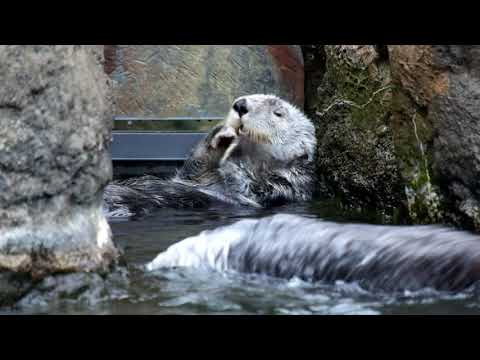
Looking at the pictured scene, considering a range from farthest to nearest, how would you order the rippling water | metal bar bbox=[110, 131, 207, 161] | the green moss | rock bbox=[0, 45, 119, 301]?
metal bar bbox=[110, 131, 207, 161], the green moss, rock bbox=[0, 45, 119, 301], the rippling water

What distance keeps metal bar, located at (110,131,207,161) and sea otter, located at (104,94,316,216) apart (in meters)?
0.41

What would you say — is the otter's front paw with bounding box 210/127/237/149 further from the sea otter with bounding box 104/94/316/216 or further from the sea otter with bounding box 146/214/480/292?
the sea otter with bounding box 146/214/480/292

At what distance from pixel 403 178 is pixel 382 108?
3.34ft

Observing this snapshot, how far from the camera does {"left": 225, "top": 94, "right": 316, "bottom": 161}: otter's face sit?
6.26 metres

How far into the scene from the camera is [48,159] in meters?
2.67

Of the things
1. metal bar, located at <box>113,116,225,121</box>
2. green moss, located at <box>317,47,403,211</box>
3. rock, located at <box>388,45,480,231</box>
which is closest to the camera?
rock, located at <box>388,45,480,231</box>

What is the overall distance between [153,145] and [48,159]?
165 inches

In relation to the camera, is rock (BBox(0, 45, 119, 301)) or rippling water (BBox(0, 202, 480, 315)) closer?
rippling water (BBox(0, 202, 480, 315))

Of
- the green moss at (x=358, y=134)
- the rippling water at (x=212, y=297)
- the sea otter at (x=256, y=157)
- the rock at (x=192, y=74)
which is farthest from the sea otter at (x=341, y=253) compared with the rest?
the rock at (x=192, y=74)

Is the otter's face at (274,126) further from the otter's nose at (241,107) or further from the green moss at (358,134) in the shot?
the green moss at (358,134)

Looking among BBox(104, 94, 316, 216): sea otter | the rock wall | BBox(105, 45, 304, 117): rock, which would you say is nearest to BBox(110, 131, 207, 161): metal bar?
BBox(105, 45, 304, 117): rock
